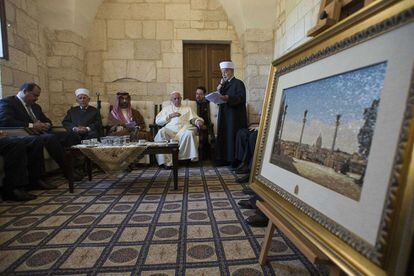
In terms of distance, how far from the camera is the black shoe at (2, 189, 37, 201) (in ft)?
7.76

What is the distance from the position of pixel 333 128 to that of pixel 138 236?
1.31 m

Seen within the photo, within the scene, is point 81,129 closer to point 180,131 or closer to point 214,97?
point 180,131

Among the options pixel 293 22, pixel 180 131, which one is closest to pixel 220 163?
pixel 180 131

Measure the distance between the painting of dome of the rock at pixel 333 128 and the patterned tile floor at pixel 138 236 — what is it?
0.66 m

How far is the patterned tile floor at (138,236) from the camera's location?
122 cm

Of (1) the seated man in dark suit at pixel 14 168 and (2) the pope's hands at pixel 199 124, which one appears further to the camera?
(2) the pope's hands at pixel 199 124

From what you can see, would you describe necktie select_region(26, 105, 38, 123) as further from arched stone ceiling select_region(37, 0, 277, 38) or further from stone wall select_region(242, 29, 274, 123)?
stone wall select_region(242, 29, 274, 123)

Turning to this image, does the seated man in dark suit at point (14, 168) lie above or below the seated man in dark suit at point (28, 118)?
below

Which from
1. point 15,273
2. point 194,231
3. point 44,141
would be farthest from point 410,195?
point 44,141

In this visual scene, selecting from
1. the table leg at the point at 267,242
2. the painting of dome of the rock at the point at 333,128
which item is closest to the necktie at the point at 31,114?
the table leg at the point at 267,242

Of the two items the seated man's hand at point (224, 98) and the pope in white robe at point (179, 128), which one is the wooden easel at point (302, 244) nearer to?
the seated man's hand at point (224, 98)

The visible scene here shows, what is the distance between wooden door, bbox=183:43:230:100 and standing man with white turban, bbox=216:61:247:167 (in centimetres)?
147

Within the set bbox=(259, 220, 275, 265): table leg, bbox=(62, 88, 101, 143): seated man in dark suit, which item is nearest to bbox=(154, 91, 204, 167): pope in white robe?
bbox=(62, 88, 101, 143): seated man in dark suit

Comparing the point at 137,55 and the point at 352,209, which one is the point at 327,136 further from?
the point at 137,55
